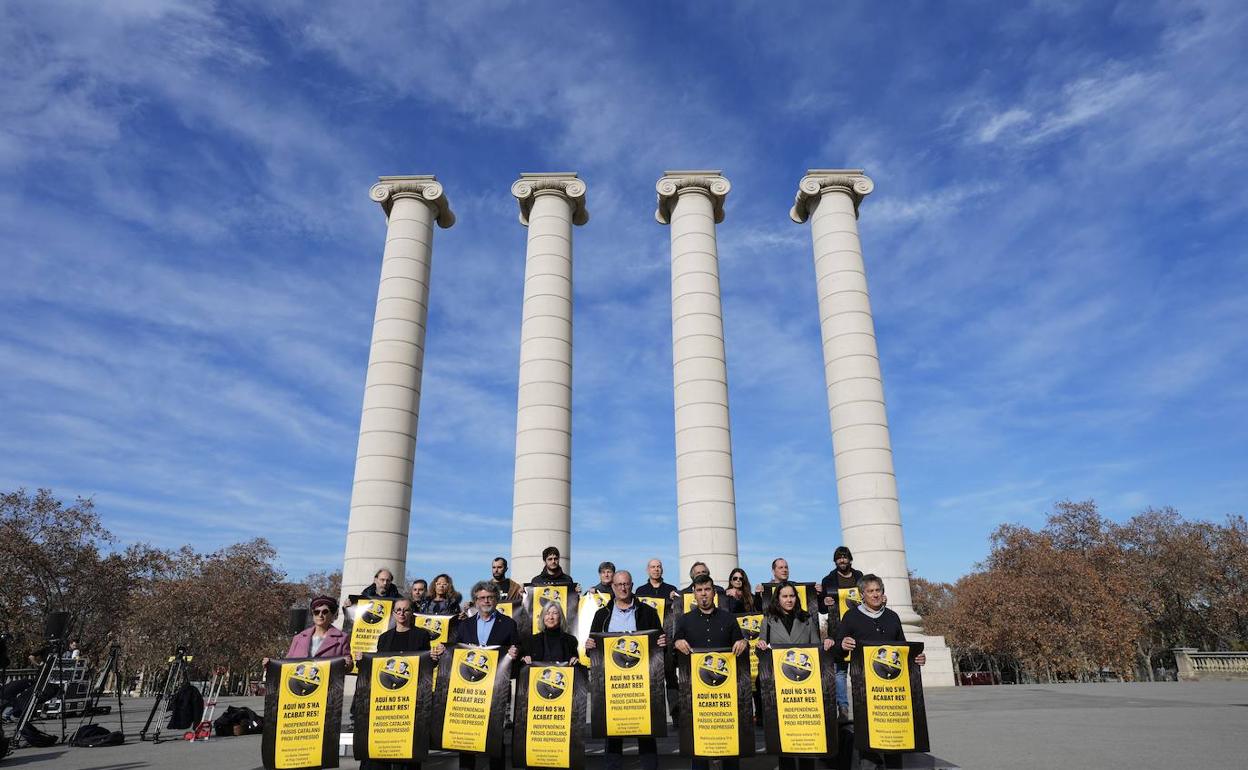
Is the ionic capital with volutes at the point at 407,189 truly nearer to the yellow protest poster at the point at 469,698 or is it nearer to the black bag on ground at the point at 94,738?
the black bag on ground at the point at 94,738

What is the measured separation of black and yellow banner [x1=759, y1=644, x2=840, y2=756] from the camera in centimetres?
984

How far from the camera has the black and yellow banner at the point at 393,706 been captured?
399 inches

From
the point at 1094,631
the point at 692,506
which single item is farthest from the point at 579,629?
the point at 1094,631

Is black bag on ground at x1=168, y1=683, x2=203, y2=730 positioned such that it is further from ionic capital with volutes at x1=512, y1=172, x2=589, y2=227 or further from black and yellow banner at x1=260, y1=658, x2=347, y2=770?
ionic capital with volutes at x1=512, y1=172, x2=589, y2=227

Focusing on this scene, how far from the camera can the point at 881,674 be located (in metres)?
9.95

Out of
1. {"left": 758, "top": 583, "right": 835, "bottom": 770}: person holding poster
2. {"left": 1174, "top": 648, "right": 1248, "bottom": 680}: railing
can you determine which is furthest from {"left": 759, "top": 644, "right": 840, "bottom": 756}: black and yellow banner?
{"left": 1174, "top": 648, "right": 1248, "bottom": 680}: railing

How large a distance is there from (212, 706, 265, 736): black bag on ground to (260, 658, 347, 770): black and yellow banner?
28.7 ft

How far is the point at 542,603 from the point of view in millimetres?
14203

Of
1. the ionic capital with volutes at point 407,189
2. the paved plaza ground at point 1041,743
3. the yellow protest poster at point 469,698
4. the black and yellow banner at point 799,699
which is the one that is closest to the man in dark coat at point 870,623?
the black and yellow banner at point 799,699

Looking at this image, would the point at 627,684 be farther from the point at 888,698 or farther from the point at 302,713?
the point at 302,713

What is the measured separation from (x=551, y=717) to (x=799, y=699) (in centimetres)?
335

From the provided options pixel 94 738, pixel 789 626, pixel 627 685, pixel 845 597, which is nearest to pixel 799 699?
pixel 789 626

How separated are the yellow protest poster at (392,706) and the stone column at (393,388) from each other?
17.4 meters

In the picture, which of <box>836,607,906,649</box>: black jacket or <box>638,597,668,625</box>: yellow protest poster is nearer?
<box>836,607,906,649</box>: black jacket
